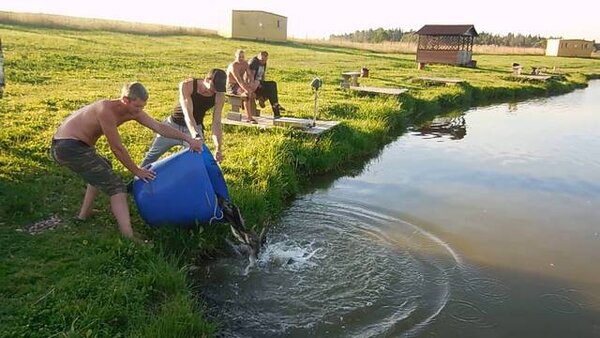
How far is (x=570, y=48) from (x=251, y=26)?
36973 millimetres

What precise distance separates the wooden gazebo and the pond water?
25716 mm

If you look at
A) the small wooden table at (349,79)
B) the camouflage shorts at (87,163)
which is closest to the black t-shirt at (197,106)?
the camouflage shorts at (87,163)

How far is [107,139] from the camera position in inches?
183

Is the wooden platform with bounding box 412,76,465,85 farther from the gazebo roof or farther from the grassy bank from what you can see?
the gazebo roof

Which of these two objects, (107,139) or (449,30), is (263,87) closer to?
(107,139)

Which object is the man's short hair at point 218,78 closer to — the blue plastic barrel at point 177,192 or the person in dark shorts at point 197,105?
the person in dark shorts at point 197,105

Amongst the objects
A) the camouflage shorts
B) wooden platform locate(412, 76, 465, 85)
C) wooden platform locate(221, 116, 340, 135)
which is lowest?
wooden platform locate(221, 116, 340, 135)

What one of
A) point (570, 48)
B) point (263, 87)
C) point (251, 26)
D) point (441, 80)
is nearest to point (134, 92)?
point (263, 87)

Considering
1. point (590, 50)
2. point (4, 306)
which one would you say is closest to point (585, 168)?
point (4, 306)

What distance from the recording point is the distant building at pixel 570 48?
61062mm

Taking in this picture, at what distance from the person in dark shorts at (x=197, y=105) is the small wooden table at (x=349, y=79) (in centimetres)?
1071

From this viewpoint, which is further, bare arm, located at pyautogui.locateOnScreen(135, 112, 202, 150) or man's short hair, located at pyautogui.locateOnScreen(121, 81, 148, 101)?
bare arm, located at pyautogui.locateOnScreen(135, 112, 202, 150)

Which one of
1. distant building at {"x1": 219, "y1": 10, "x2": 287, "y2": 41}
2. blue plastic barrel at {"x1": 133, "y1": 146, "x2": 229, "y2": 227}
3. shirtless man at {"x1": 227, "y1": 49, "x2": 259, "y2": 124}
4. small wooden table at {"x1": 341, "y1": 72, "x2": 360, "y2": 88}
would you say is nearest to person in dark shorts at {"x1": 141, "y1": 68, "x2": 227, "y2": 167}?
blue plastic barrel at {"x1": 133, "y1": 146, "x2": 229, "y2": 227}

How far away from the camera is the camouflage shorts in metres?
4.72
